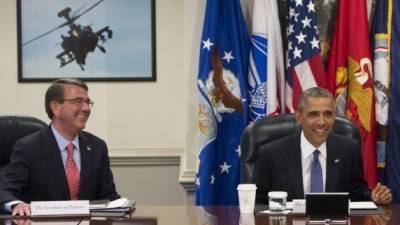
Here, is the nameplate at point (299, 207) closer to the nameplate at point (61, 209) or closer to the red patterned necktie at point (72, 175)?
the nameplate at point (61, 209)

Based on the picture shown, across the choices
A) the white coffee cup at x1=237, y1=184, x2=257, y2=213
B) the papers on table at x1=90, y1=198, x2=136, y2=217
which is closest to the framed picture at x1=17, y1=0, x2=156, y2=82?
the papers on table at x1=90, y1=198, x2=136, y2=217

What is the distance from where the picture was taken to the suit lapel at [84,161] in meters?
3.50

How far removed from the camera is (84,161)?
355 cm

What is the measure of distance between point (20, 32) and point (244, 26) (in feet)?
5.53

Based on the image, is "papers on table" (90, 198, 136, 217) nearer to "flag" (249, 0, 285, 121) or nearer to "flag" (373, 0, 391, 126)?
"flag" (249, 0, 285, 121)

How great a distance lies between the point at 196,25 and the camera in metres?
4.91

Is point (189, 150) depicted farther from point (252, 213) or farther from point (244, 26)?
point (252, 213)

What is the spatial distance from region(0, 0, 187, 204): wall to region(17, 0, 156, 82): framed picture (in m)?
0.07

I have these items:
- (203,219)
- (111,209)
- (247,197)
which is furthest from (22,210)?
(247,197)

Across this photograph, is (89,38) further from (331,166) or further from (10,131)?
(331,166)

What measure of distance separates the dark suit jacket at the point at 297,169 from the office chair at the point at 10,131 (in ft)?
4.00

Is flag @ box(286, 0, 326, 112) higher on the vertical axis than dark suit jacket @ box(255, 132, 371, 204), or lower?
higher

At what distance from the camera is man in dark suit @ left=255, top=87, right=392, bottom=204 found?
11.1 feet

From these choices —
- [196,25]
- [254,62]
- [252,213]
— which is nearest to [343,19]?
[254,62]
